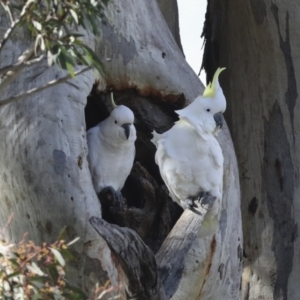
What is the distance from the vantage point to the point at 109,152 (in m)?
2.65

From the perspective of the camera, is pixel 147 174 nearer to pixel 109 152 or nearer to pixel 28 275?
pixel 109 152

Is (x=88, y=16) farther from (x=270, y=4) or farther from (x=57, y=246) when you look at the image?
(x=270, y=4)

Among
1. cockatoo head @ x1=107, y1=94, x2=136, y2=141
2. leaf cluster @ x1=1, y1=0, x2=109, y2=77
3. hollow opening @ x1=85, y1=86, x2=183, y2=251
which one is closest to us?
leaf cluster @ x1=1, y1=0, x2=109, y2=77

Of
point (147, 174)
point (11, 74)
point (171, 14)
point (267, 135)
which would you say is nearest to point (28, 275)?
point (11, 74)

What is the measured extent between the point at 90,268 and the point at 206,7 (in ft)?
6.09

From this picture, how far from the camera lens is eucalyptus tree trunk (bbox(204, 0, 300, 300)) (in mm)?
3350

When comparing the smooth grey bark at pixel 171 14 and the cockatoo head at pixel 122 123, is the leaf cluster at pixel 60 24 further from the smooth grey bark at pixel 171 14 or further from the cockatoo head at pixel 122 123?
the smooth grey bark at pixel 171 14

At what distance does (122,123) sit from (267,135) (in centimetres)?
101

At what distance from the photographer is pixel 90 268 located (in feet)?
7.39

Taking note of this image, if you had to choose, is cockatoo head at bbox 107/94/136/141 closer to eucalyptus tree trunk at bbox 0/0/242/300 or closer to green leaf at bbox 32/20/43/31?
eucalyptus tree trunk at bbox 0/0/242/300

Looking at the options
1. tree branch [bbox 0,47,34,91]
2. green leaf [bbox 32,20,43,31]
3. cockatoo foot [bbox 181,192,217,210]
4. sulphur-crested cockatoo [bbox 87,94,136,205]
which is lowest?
cockatoo foot [bbox 181,192,217,210]

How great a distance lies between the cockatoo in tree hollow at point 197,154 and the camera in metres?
2.38

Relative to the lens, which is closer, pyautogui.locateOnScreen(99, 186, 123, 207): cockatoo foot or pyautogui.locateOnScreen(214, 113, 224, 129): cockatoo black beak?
pyautogui.locateOnScreen(214, 113, 224, 129): cockatoo black beak

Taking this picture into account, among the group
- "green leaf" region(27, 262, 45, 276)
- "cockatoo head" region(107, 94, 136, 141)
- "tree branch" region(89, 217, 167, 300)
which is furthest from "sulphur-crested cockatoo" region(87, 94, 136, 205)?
"green leaf" region(27, 262, 45, 276)
